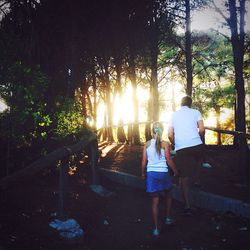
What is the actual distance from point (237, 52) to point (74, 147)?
6.90 meters

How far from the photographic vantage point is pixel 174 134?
663 cm

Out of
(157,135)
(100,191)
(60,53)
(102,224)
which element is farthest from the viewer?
(60,53)

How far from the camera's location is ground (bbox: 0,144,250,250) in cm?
497

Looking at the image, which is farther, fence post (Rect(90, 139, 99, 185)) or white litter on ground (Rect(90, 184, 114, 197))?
fence post (Rect(90, 139, 99, 185))

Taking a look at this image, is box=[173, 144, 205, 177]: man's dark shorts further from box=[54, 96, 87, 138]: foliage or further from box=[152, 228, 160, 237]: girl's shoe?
box=[54, 96, 87, 138]: foliage

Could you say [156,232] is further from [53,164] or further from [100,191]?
[100,191]

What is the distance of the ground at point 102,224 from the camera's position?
497cm

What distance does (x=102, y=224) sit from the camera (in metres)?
6.07

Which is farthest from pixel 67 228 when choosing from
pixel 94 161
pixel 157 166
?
pixel 94 161


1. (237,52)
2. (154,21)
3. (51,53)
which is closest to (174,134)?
(237,52)

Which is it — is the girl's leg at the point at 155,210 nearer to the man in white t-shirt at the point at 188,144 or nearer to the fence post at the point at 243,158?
the man in white t-shirt at the point at 188,144

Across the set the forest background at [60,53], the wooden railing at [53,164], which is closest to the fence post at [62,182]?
the wooden railing at [53,164]

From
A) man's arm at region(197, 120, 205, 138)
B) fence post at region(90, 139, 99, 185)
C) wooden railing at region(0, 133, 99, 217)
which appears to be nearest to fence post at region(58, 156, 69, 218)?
wooden railing at region(0, 133, 99, 217)

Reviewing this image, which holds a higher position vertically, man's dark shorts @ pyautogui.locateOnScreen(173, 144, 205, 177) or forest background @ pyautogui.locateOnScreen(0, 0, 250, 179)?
forest background @ pyautogui.locateOnScreen(0, 0, 250, 179)
